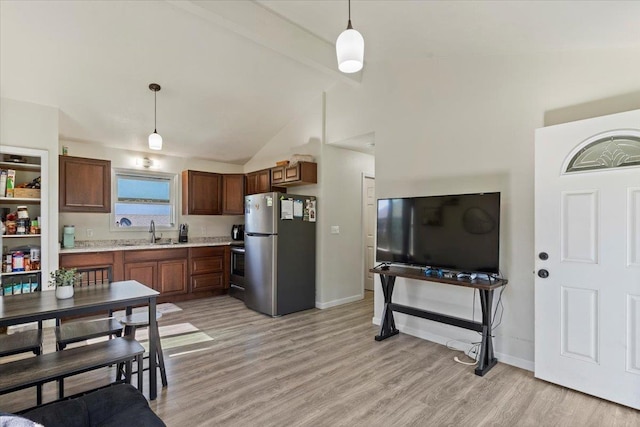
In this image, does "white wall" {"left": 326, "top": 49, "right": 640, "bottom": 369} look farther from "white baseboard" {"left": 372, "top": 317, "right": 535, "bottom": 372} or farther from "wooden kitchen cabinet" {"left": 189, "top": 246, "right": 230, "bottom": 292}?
"wooden kitchen cabinet" {"left": 189, "top": 246, "right": 230, "bottom": 292}

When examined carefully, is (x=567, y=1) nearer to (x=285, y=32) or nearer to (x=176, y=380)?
(x=285, y=32)

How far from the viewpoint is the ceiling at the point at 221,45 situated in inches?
100

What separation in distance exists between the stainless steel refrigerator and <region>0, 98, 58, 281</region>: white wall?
230 centimetres

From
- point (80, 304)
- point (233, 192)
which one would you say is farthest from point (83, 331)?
point (233, 192)

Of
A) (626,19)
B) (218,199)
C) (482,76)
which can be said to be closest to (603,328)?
(626,19)

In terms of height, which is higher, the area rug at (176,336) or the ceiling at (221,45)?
the ceiling at (221,45)

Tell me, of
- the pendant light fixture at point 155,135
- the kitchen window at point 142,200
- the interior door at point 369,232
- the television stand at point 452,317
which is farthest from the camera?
the interior door at point 369,232

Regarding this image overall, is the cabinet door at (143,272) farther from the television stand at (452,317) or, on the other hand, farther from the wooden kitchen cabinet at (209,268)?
the television stand at (452,317)

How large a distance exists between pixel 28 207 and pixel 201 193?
2269mm

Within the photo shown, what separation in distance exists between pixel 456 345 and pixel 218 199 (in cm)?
438

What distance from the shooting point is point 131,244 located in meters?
5.18

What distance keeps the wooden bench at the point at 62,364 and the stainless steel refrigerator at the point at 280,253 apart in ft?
7.36

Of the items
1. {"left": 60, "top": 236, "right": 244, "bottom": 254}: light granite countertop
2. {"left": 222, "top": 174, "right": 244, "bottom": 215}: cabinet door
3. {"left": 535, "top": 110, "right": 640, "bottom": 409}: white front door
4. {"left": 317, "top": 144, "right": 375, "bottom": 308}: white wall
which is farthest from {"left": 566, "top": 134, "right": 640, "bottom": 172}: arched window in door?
{"left": 222, "top": 174, "right": 244, "bottom": 215}: cabinet door

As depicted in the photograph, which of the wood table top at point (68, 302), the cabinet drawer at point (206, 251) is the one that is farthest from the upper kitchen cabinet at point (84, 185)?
the wood table top at point (68, 302)
